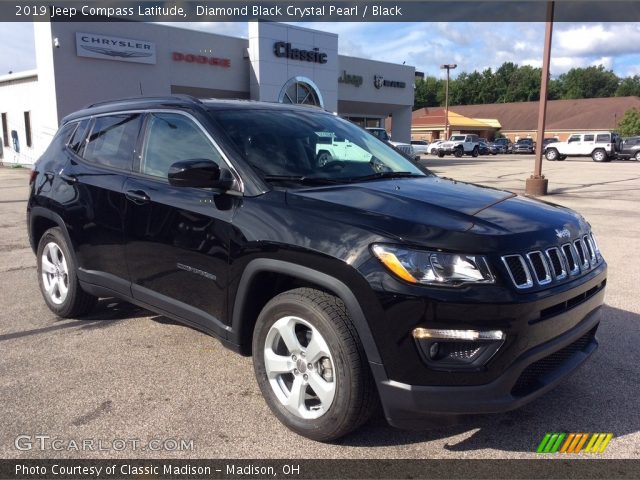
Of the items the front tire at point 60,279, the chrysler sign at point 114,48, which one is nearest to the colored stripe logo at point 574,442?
the front tire at point 60,279

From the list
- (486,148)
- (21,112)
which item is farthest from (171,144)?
(486,148)

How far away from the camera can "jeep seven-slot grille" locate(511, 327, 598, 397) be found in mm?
2840

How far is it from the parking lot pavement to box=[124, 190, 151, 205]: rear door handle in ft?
3.82

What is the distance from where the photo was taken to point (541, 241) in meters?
2.93

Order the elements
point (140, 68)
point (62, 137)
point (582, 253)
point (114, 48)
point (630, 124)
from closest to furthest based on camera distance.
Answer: point (582, 253) < point (62, 137) < point (114, 48) < point (140, 68) < point (630, 124)

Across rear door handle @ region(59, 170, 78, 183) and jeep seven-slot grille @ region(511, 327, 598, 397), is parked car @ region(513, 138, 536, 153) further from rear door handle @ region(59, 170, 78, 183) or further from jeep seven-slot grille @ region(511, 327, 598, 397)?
A: jeep seven-slot grille @ region(511, 327, 598, 397)

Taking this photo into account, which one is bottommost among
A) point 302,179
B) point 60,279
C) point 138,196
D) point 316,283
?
point 60,279

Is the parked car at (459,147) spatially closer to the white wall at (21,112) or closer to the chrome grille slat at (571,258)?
the white wall at (21,112)

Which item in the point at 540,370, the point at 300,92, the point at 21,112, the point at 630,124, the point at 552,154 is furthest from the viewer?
the point at 630,124

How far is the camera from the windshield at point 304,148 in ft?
11.8

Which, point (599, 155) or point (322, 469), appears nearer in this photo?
point (322, 469)

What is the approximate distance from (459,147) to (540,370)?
45.7m

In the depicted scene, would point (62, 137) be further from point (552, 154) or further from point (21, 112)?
point (552, 154)

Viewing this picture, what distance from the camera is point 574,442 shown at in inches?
123
